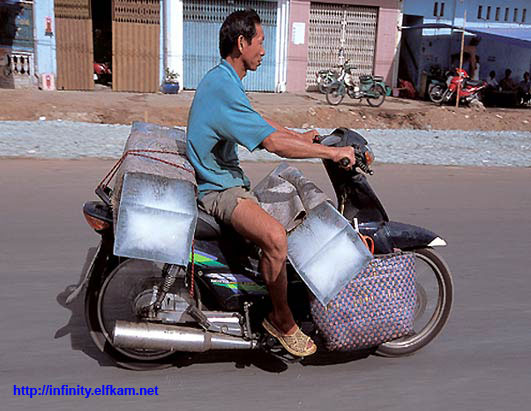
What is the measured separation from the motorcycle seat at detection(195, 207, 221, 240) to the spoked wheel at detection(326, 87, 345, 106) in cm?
1459

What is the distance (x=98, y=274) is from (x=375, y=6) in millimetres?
19157

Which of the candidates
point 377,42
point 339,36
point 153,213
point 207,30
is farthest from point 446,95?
point 153,213

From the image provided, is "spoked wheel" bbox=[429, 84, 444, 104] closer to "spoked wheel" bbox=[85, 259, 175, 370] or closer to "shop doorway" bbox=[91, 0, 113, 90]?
"shop doorway" bbox=[91, 0, 113, 90]

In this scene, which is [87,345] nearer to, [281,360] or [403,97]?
[281,360]

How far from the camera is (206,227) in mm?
3094

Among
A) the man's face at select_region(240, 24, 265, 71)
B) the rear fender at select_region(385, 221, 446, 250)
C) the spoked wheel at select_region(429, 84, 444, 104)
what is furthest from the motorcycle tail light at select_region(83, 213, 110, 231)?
the spoked wheel at select_region(429, 84, 444, 104)

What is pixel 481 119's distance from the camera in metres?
16.1

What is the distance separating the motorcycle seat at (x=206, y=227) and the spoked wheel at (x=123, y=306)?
1.08 ft

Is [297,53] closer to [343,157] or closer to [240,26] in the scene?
[240,26]

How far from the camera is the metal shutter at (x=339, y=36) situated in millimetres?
19906

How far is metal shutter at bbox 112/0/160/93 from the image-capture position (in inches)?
701

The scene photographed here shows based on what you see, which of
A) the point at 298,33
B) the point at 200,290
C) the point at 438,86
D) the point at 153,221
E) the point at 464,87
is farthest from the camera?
the point at 438,86

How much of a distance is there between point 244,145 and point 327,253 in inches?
26.7

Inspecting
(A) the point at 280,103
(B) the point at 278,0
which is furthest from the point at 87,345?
(B) the point at 278,0
